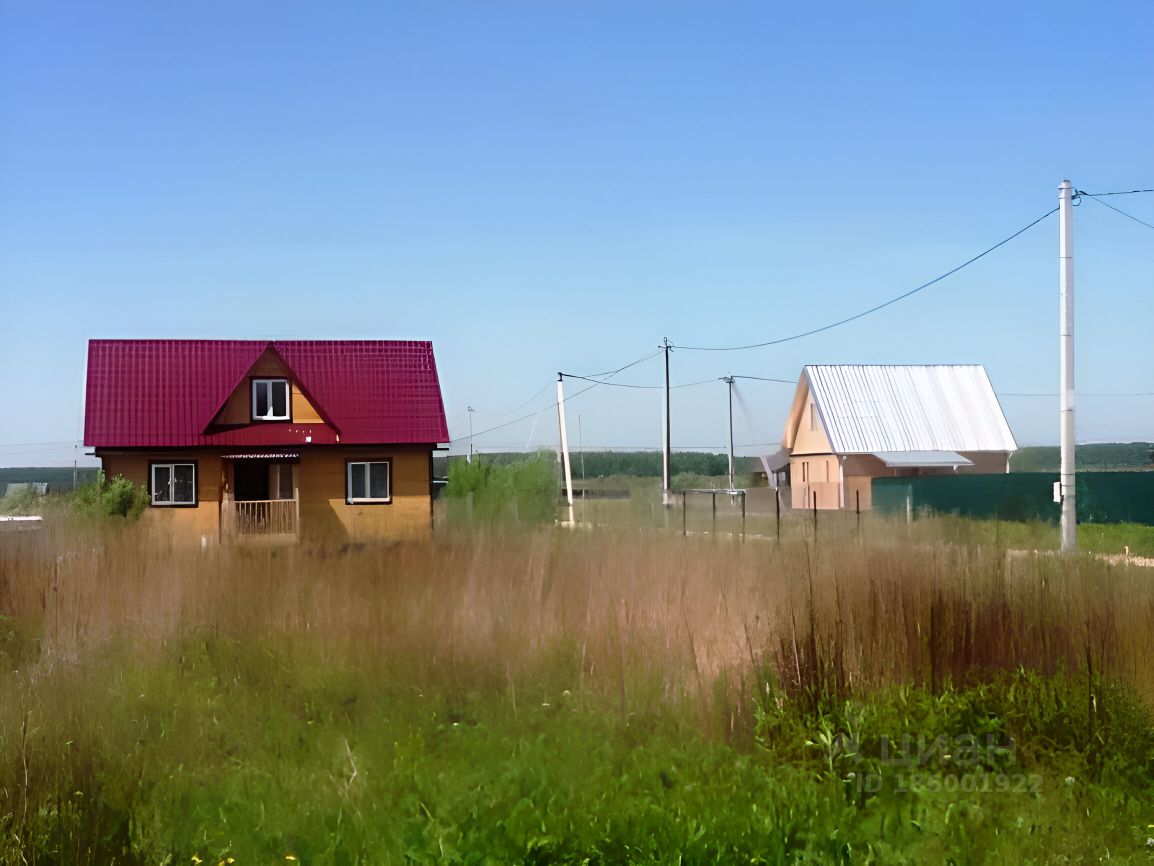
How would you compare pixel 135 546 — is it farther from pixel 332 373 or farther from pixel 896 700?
pixel 332 373

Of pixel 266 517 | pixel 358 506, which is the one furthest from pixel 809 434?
pixel 266 517

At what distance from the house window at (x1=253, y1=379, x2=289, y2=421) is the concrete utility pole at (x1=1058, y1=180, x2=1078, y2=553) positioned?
70.1 ft

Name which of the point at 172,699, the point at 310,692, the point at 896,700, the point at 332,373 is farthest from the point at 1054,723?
the point at 332,373

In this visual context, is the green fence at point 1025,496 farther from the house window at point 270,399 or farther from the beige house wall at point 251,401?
the house window at point 270,399

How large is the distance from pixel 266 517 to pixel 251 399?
384 centimetres

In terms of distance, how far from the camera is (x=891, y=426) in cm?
4878

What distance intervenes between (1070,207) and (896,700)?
1507 cm

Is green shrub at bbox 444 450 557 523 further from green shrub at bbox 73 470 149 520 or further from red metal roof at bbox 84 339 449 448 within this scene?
green shrub at bbox 73 470 149 520

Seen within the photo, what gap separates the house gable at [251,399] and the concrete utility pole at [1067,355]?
798 inches

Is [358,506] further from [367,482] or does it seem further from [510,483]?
[510,483]

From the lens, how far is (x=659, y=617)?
8.64 m

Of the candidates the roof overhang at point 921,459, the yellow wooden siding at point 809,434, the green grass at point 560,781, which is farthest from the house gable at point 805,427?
the green grass at point 560,781

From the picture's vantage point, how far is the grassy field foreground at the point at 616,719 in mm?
5695

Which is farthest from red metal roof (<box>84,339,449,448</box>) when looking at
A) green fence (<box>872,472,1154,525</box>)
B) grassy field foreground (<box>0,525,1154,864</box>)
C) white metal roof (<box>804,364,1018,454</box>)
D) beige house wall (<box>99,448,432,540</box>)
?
grassy field foreground (<box>0,525,1154,864</box>)
